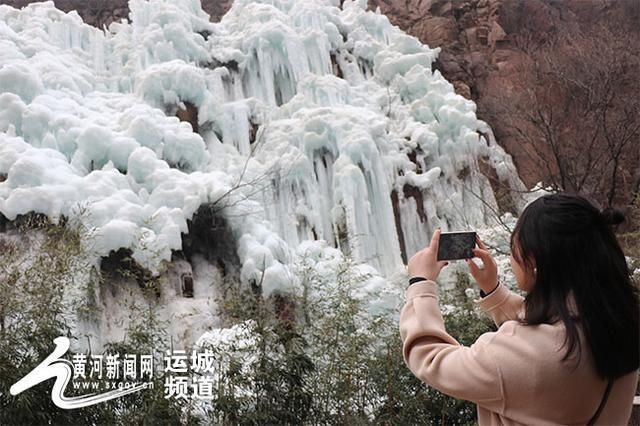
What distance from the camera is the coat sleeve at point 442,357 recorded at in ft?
2.51

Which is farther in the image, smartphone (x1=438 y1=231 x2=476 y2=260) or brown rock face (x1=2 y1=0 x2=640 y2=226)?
brown rock face (x1=2 y1=0 x2=640 y2=226)

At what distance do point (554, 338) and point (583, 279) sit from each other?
0.10 m

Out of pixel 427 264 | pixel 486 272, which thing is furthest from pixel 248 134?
pixel 427 264

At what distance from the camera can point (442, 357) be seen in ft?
2.66

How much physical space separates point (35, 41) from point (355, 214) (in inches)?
165

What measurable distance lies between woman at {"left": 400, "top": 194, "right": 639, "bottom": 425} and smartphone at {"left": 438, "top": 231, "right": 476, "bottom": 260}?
11cm

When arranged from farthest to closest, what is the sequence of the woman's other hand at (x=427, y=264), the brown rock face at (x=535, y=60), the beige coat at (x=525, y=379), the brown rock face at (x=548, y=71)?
the brown rock face at (x=535, y=60) → the brown rock face at (x=548, y=71) → the woman's other hand at (x=427, y=264) → the beige coat at (x=525, y=379)

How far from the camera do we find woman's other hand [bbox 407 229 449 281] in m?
0.90

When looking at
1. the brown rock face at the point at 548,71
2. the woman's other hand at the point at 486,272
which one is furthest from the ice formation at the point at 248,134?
the woman's other hand at the point at 486,272

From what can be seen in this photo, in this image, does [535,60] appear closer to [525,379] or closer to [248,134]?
[248,134]

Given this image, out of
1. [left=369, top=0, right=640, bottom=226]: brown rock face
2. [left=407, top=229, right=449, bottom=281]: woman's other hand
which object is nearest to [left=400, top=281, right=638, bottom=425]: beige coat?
[left=407, top=229, right=449, bottom=281]: woman's other hand

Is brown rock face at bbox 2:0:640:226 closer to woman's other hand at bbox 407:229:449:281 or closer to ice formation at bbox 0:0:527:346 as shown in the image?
ice formation at bbox 0:0:527:346

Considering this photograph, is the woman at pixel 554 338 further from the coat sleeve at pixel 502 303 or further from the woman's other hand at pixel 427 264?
the coat sleeve at pixel 502 303

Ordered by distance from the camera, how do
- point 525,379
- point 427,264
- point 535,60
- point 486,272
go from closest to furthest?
1. point 525,379
2. point 427,264
3. point 486,272
4. point 535,60
